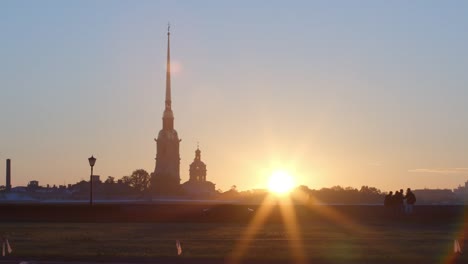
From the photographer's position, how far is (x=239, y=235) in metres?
38.8

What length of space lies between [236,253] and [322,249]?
3404mm

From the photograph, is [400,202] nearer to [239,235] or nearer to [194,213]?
[194,213]

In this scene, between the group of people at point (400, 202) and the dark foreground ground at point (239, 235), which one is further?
the group of people at point (400, 202)

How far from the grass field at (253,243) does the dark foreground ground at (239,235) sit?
0.10ft

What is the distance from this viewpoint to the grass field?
28.1m

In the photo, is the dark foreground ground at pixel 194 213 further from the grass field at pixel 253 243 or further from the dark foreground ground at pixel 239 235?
the grass field at pixel 253 243

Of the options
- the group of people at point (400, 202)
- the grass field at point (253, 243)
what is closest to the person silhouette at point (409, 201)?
the group of people at point (400, 202)

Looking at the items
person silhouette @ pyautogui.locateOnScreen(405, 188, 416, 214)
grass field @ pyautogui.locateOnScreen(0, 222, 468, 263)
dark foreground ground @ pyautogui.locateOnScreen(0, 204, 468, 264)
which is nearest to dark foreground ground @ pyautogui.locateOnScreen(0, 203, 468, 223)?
dark foreground ground @ pyautogui.locateOnScreen(0, 204, 468, 264)

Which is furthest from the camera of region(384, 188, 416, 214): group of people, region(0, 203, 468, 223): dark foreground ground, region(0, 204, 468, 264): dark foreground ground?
region(0, 203, 468, 223): dark foreground ground

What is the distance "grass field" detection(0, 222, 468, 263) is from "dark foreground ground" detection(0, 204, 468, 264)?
0.10 ft

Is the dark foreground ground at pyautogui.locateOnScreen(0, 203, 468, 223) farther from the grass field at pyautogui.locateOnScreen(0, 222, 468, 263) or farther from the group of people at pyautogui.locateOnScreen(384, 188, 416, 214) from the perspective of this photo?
the grass field at pyautogui.locateOnScreen(0, 222, 468, 263)

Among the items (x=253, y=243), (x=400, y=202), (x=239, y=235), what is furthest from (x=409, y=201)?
(x=253, y=243)

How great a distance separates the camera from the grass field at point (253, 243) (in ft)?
92.3

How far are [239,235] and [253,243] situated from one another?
5.22 meters
